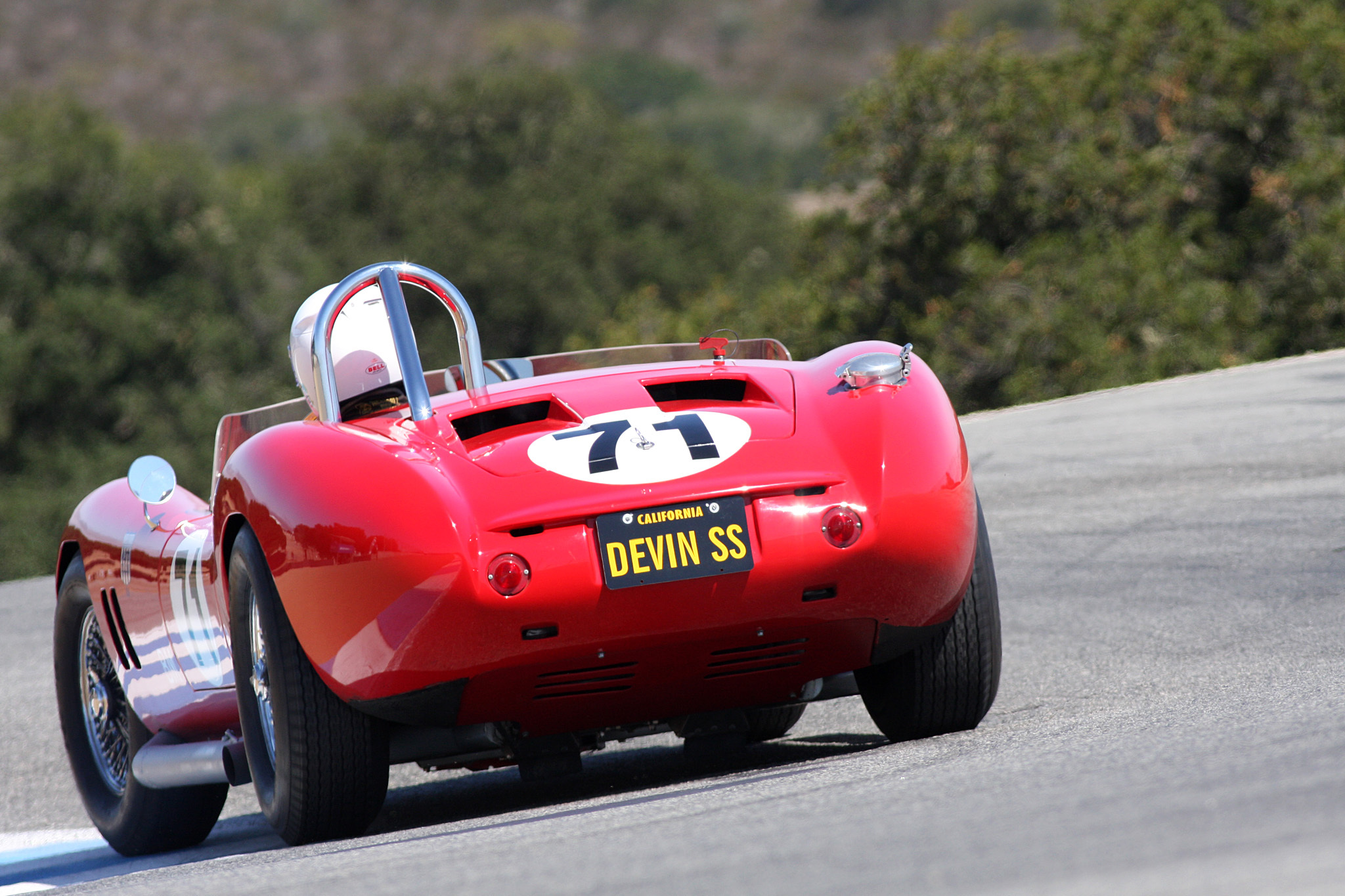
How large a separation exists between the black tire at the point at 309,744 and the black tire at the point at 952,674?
1.24 meters

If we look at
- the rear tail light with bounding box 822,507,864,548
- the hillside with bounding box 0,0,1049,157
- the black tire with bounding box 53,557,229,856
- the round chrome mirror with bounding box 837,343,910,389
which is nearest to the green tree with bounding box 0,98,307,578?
the black tire with bounding box 53,557,229,856

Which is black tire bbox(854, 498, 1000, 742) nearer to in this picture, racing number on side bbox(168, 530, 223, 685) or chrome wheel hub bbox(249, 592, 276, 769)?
chrome wheel hub bbox(249, 592, 276, 769)

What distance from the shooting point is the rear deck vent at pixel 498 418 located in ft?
13.0

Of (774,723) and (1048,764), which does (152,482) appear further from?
(1048,764)

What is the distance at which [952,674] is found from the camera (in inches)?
164

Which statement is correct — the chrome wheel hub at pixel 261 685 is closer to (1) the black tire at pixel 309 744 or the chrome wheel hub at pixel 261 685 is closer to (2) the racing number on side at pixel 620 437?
(1) the black tire at pixel 309 744

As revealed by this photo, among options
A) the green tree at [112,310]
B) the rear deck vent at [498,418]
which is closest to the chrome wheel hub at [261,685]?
the rear deck vent at [498,418]

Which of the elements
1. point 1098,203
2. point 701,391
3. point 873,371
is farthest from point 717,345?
point 1098,203

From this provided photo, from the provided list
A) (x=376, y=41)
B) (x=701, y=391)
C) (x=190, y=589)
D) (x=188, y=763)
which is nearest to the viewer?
(x=701, y=391)

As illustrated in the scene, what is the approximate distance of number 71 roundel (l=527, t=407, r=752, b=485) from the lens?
3672 millimetres

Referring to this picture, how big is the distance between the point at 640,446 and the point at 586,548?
29 cm

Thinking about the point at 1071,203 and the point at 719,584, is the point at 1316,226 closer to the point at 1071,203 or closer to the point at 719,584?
the point at 1071,203

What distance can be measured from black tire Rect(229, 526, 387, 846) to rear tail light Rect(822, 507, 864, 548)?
110 centimetres

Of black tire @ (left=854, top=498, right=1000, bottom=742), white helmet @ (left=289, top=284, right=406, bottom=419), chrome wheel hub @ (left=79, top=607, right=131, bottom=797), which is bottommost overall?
chrome wheel hub @ (left=79, top=607, right=131, bottom=797)
